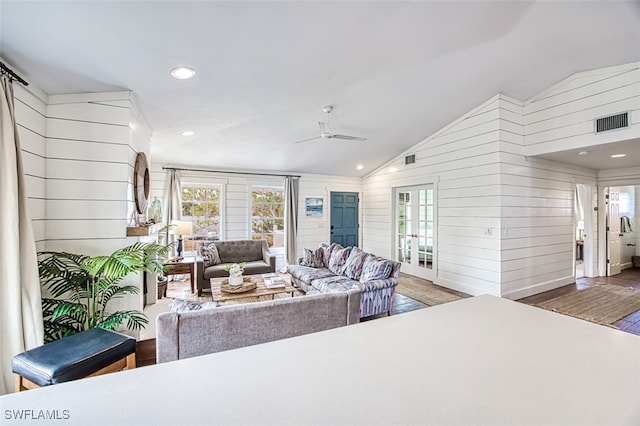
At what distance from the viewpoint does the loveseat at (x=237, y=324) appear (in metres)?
1.83

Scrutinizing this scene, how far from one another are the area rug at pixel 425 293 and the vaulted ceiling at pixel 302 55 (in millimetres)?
2829

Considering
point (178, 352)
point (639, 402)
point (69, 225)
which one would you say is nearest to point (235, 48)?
point (69, 225)

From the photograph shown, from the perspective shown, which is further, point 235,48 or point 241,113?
point 241,113

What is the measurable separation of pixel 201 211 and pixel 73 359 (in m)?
4.78

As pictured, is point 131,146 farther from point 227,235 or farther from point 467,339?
point 227,235

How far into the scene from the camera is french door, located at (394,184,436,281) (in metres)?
5.62

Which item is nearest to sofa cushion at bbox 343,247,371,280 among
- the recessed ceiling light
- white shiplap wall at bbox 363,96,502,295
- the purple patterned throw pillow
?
the purple patterned throw pillow

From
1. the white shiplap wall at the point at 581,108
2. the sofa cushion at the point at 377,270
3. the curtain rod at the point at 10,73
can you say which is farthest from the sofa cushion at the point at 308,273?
the white shiplap wall at the point at 581,108

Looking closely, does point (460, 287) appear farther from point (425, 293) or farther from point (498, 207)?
point (498, 207)

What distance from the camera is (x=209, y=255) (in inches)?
198

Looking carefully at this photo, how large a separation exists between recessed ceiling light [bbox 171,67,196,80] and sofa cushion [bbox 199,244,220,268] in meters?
3.15

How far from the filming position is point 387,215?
673 cm

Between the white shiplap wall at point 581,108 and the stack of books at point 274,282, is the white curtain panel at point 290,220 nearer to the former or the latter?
the stack of books at point 274,282

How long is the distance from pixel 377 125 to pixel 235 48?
3062mm
